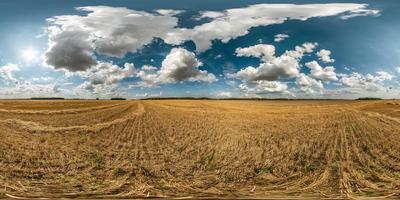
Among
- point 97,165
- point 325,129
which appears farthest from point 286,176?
point 325,129

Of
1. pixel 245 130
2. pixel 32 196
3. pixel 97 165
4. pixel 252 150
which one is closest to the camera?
pixel 32 196

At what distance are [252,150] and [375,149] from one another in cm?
556

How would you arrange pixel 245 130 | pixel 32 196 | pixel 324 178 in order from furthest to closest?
pixel 245 130, pixel 324 178, pixel 32 196

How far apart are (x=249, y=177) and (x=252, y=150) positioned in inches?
181

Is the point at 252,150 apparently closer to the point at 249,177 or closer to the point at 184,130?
the point at 249,177

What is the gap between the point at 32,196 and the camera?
1137 centimetres

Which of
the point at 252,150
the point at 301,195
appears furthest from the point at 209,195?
the point at 252,150

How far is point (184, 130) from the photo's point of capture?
26547 millimetres

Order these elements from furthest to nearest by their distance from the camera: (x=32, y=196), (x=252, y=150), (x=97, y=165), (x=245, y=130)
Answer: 1. (x=245, y=130)
2. (x=252, y=150)
3. (x=97, y=165)
4. (x=32, y=196)

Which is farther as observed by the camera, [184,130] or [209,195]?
[184,130]

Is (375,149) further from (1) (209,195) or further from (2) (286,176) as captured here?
(1) (209,195)

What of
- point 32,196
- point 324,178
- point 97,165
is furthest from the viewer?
point 97,165

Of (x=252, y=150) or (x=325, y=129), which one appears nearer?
(x=252, y=150)

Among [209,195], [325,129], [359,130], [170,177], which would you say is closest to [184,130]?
[325,129]
